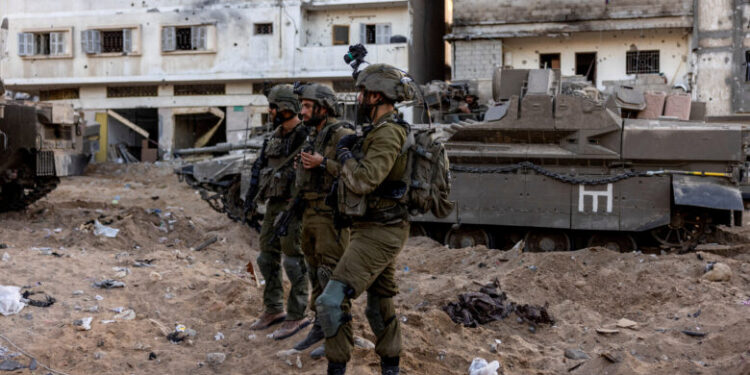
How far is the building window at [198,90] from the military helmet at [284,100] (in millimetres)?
20881

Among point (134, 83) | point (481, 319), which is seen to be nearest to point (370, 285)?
point (481, 319)

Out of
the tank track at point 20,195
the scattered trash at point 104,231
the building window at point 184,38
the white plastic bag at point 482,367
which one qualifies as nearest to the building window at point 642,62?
the building window at point 184,38

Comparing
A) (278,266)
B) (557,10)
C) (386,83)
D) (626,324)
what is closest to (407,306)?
(278,266)

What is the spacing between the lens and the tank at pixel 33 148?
10953 mm

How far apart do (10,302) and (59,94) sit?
2400cm

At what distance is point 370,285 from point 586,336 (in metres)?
2.55

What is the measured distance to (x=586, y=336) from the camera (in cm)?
594

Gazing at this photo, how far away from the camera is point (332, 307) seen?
13.0 feet

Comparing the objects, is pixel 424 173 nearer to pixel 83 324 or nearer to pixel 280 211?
pixel 280 211

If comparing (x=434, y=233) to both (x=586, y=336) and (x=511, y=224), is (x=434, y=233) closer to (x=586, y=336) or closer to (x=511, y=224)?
(x=511, y=224)

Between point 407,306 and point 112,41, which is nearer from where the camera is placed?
point 407,306

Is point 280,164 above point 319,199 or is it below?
above

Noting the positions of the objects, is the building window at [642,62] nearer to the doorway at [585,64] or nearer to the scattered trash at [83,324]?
the doorway at [585,64]

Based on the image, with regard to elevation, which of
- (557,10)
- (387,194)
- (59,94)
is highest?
(557,10)
